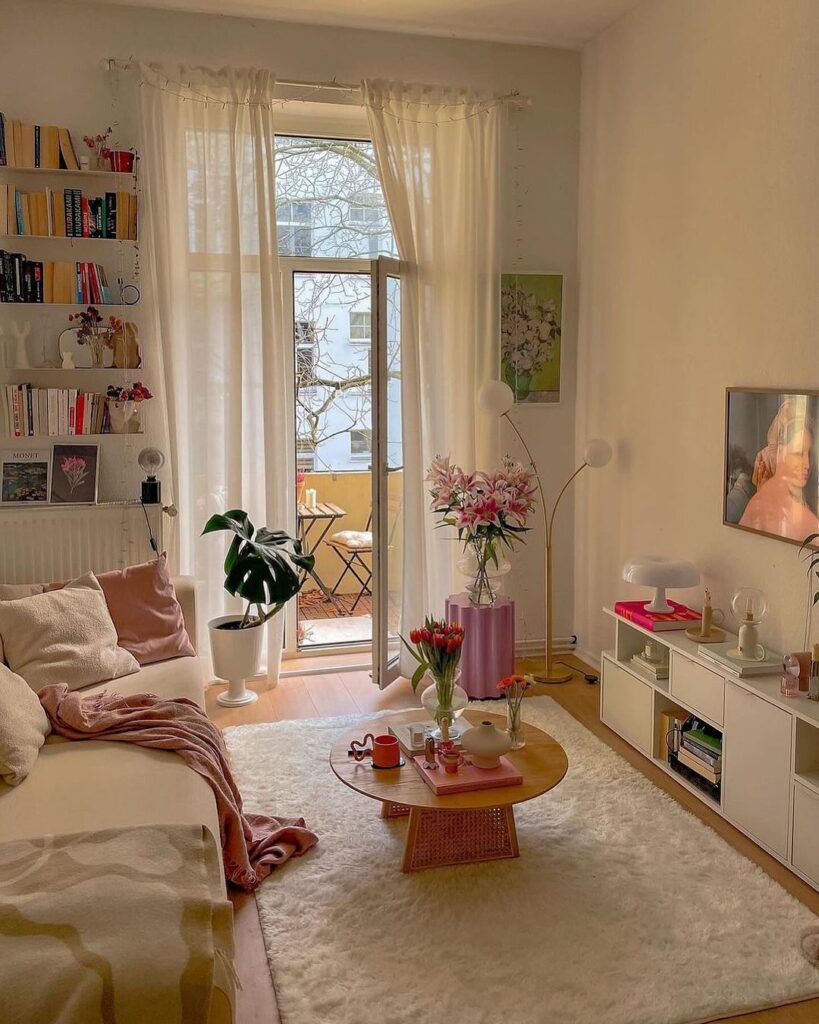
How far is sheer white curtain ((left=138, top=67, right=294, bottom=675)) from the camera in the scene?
446 centimetres

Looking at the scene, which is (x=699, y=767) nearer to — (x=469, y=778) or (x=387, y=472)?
(x=469, y=778)

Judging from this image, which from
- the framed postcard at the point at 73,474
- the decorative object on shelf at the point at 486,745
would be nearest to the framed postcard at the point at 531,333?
the framed postcard at the point at 73,474

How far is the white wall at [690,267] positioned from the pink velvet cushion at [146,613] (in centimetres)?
217

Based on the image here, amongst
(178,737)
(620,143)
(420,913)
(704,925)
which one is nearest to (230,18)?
(620,143)

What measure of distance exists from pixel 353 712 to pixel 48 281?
7.77 feet

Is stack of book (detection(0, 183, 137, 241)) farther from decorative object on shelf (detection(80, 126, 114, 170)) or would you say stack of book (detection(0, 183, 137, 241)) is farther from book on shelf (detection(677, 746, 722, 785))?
book on shelf (detection(677, 746, 722, 785))

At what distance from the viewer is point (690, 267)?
13.4 feet

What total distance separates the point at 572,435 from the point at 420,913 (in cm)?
302

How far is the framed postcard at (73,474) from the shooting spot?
4.51 meters

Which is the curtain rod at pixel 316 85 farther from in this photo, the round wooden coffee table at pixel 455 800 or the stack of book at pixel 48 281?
the round wooden coffee table at pixel 455 800

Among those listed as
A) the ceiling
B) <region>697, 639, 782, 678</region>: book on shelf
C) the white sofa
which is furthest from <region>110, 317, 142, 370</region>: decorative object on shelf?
<region>697, 639, 782, 678</region>: book on shelf

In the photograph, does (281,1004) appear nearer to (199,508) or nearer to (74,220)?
(199,508)

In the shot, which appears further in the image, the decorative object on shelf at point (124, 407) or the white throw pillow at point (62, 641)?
the decorative object on shelf at point (124, 407)

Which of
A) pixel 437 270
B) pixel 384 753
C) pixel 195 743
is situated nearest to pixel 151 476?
pixel 437 270
